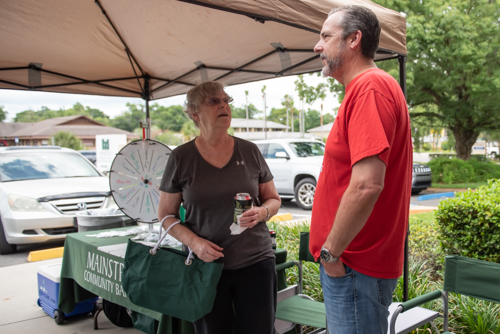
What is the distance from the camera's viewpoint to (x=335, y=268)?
1.52 m

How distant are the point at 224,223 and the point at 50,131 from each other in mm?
53672

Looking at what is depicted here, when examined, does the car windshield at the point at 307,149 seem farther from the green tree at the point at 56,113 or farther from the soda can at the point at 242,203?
the green tree at the point at 56,113

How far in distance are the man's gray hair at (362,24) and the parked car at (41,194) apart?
4971 millimetres

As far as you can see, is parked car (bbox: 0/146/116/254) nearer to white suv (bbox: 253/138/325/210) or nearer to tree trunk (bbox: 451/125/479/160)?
white suv (bbox: 253/138/325/210)

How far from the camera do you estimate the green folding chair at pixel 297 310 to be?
2.73 metres

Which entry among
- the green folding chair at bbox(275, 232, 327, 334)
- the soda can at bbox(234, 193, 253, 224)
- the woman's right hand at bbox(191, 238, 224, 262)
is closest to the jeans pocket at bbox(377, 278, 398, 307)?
the soda can at bbox(234, 193, 253, 224)

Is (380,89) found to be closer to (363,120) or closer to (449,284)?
(363,120)

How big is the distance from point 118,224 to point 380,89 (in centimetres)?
330

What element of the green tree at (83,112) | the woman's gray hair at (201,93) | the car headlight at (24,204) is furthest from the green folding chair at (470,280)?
the green tree at (83,112)

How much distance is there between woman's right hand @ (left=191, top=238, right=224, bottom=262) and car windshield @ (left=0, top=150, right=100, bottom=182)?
6266 millimetres

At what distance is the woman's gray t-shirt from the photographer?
211 centimetres

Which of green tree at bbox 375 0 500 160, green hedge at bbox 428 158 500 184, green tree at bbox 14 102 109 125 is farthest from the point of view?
green tree at bbox 14 102 109 125

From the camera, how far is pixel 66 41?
3.76 meters

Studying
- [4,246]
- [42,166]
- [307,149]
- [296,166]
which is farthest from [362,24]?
[307,149]
